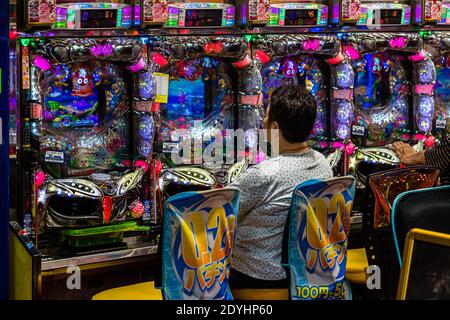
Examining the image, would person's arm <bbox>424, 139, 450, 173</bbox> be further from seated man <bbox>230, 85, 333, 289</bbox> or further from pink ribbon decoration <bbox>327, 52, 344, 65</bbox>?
seated man <bbox>230, 85, 333, 289</bbox>

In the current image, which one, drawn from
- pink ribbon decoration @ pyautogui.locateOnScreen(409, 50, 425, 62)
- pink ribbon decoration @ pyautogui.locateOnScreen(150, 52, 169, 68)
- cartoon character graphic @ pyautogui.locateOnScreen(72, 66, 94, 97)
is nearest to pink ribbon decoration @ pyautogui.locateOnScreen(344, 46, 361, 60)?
pink ribbon decoration @ pyautogui.locateOnScreen(409, 50, 425, 62)

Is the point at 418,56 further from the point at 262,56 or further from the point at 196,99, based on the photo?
the point at 196,99

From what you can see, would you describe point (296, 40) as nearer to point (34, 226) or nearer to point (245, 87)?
point (245, 87)

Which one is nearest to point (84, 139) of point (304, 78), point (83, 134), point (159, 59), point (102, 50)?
point (83, 134)

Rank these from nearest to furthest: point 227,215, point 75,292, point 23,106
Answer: point 227,215, point 23,106, point 75,292

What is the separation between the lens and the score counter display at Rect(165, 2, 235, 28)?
4.23m

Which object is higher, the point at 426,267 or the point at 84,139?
the point at 84,139

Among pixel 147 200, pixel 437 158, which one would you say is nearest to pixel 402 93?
pixel 437 158

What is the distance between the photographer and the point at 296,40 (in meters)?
4.58

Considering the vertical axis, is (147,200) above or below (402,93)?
below

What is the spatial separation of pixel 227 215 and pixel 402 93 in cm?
237

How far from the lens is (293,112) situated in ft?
11.4

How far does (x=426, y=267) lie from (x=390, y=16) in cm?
301

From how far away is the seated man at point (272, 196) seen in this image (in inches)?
134
